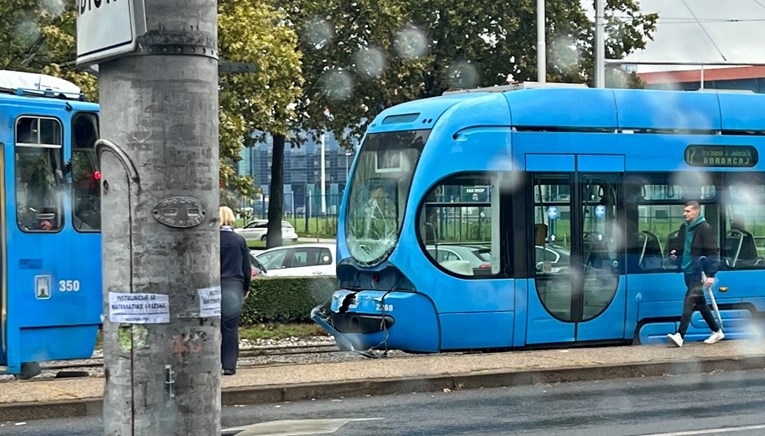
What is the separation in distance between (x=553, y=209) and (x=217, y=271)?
389 inches

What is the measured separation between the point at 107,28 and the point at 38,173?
8.01m

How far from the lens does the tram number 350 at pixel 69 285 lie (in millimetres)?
10398

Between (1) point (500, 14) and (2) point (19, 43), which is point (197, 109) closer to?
(2) point (19, 43)

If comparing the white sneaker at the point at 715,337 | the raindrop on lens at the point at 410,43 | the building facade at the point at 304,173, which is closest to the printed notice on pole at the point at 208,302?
the white sneaker at the point at 715,337

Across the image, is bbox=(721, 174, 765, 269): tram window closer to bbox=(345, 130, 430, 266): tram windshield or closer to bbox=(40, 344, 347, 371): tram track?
bbox=(345, 130, 430, 266): tram windshield

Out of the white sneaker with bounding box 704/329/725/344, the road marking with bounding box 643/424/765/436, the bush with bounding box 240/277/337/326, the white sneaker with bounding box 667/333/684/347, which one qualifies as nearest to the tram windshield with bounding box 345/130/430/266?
the white sneaker with bounding box 667/333/684/347

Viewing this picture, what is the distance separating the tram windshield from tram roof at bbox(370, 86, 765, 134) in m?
0.20

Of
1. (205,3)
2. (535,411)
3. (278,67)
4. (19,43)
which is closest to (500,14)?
(278,67)

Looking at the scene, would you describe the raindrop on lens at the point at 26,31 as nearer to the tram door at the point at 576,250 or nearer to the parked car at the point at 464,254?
the parked car at the point at 464,254

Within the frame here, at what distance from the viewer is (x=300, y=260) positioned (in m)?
22.1

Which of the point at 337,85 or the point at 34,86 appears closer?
the point at 34,86

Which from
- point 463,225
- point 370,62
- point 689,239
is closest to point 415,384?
point 463,225

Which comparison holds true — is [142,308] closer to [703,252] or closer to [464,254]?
[464,254]

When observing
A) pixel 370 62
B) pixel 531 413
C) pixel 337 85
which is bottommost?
pixel 531 413
